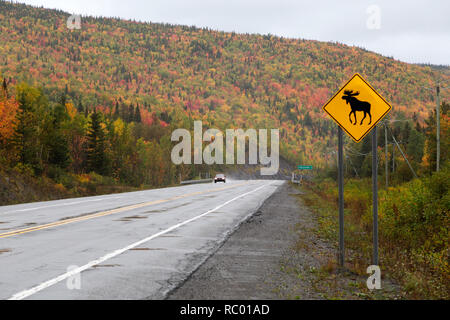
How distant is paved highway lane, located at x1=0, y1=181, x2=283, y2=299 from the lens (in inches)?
242

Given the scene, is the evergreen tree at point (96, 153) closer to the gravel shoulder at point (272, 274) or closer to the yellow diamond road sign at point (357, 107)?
the gravel shoulder at point (272, 274)

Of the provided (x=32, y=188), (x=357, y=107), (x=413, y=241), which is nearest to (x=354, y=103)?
(x=357, y=107)

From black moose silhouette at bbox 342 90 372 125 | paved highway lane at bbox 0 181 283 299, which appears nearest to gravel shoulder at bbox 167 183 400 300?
paved highway lane at bbox 0 181 283 299

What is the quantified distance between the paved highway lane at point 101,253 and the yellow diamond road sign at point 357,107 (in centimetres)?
365

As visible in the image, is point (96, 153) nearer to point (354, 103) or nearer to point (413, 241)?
point (413, 241)

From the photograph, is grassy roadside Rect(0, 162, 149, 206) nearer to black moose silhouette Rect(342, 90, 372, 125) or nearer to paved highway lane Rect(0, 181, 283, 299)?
paved highway lane Rect(0, 181, 283, 299)

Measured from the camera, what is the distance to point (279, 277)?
7.11 metres

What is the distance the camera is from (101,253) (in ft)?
29.0

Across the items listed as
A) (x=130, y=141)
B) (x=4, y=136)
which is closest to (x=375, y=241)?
(x=4, y=136)

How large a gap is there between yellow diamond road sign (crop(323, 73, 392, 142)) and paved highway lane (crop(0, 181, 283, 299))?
365 cm

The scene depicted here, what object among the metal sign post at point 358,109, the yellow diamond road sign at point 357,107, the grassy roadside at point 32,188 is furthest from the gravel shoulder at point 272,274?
the grassy roadside at point 32,188

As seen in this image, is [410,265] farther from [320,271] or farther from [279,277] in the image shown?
[279,277]

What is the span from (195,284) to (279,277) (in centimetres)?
146

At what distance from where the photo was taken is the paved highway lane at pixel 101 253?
20.1 ft
